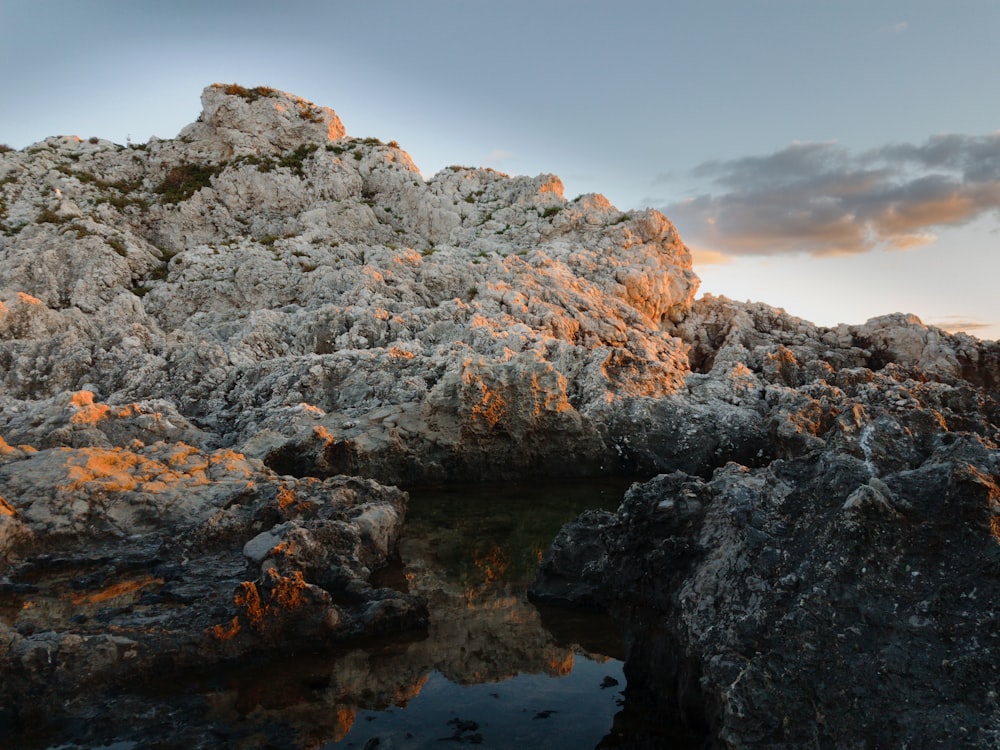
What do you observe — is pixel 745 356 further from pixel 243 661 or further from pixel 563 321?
pixel 243 661

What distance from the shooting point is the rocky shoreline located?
22.7ft

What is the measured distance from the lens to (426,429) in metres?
23.9

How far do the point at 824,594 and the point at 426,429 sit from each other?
18.0 metres

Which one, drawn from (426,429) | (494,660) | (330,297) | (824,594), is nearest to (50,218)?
(330,297)

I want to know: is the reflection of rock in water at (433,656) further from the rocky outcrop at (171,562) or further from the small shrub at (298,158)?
the small shrub at (298,158)

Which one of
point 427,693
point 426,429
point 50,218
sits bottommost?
point 427,693

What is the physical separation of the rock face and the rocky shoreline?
0.03 m

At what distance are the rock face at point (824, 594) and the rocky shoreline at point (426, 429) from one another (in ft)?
0.10

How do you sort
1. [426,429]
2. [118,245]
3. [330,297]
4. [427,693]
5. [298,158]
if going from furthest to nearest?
[298,158], [118,245], [330,297], [426,429], [427,693]

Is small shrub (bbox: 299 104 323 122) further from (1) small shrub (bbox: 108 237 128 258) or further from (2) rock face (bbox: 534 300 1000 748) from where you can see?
(2) rock face (bbox: 534 300 1000 748)

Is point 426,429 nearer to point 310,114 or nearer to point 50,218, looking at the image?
point 50,218

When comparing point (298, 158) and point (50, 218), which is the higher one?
point (298, 158)

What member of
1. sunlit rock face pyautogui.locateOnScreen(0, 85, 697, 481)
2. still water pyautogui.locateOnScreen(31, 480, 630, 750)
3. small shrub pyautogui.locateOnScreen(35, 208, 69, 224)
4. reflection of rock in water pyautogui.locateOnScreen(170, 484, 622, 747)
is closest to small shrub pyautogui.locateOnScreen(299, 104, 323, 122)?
sunlit rock face pyautogui.locateOnScreen(0, 85, 697, 481)

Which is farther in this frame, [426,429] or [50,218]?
[50,218]
